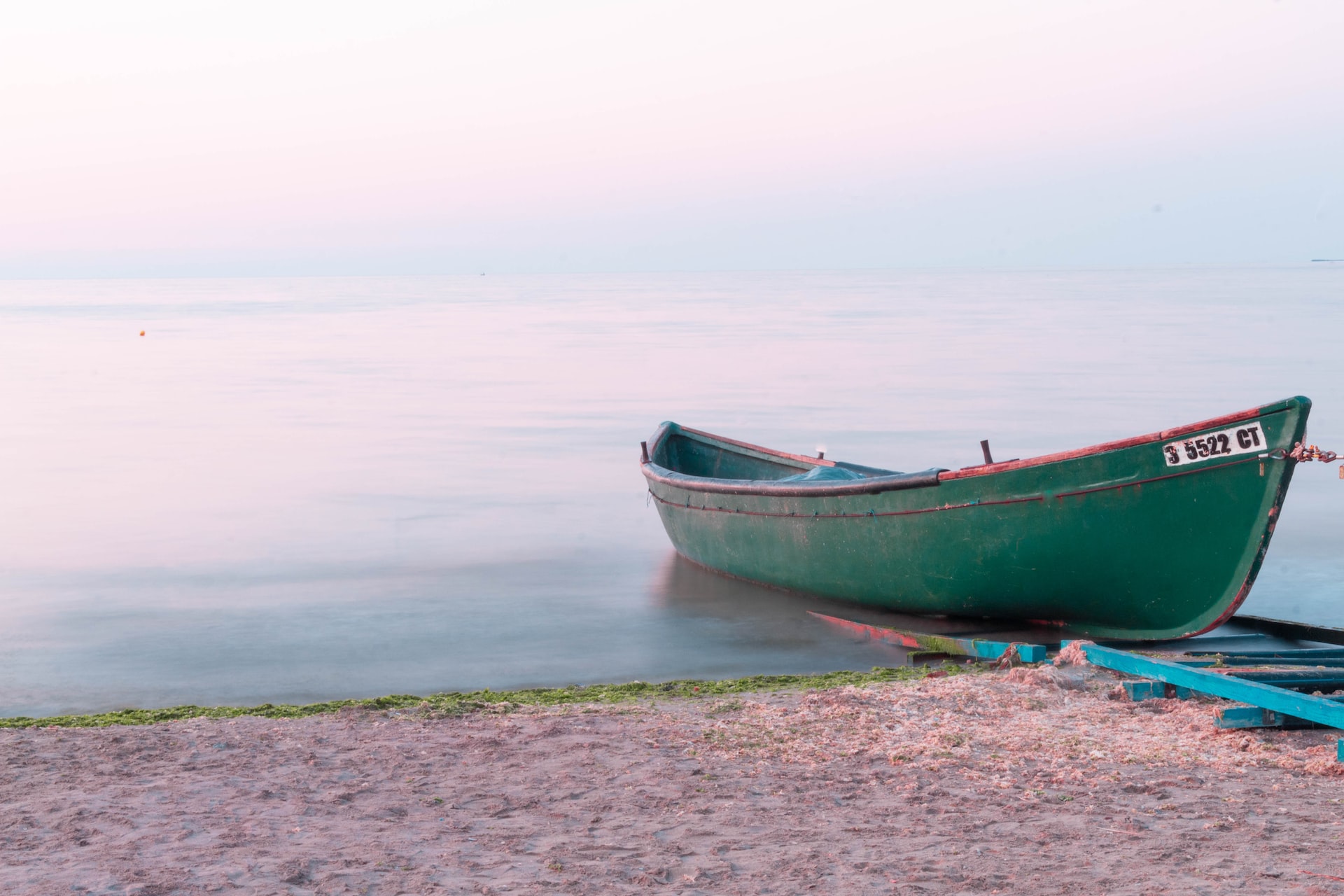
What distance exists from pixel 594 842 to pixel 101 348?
4662cm

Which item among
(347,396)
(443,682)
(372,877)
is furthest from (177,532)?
(347,396)

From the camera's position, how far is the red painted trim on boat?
761 centimetres

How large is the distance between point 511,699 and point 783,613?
3.34 m

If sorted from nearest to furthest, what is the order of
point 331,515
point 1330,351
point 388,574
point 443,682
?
point 443,682 < point 388,574 < point 331,515 < point 1330,351

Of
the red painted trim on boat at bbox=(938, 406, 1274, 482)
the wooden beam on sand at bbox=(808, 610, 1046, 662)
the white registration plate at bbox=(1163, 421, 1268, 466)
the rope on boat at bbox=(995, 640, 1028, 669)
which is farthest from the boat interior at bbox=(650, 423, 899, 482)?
the white registration plate at bbox=(1163, 421, 1268, 466)

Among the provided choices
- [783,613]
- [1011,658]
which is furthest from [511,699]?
[783,613]

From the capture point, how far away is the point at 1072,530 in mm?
8391

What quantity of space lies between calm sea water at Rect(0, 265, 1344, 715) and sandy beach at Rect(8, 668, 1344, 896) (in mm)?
2242

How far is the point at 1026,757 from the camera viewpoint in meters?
5.89

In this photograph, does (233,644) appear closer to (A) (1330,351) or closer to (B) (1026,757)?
(B) (1026,757)

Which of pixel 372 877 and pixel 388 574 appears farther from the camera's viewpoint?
pixel 388 574

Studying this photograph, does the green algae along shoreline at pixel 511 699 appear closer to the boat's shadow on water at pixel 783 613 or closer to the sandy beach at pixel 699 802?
the sandy beach at pixel 699 802

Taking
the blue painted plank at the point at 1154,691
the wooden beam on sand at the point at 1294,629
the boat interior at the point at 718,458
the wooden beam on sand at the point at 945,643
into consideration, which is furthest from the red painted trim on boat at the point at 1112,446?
the boat interior at the point at 718,458

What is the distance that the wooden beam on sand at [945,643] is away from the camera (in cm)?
794
